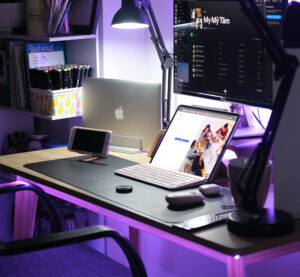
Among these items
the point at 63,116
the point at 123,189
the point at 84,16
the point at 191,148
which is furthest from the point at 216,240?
the point at 84,16

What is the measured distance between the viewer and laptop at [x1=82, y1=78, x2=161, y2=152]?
8.54ft

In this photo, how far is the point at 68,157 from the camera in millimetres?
2602

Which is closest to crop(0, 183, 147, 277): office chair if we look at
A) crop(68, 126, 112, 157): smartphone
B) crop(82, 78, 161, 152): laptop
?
crop(68, 126, 112, 157): smartphone

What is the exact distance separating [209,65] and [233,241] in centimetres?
96

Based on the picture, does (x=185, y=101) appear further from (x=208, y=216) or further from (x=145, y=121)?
(x=208, y=216)

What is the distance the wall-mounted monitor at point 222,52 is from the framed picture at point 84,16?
49 cm

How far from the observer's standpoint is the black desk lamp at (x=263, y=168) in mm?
1627

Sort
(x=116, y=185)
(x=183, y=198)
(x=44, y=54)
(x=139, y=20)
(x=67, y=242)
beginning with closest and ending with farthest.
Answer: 1. (x=67, y=242)
2. (x=183, y=198)
3. (x=116, y=185)
4. (x=139, y=20)
5. (x=44, y=54)

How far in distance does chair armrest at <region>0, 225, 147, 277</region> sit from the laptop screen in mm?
593

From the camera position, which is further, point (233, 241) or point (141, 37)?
point (141, 37)

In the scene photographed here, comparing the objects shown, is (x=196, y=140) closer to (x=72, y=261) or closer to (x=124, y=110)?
(x=124, y=110)

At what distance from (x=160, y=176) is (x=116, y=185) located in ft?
0.54

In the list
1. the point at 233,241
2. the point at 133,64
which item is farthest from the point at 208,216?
the point at 133,64

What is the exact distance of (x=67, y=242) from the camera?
63.4 inches
